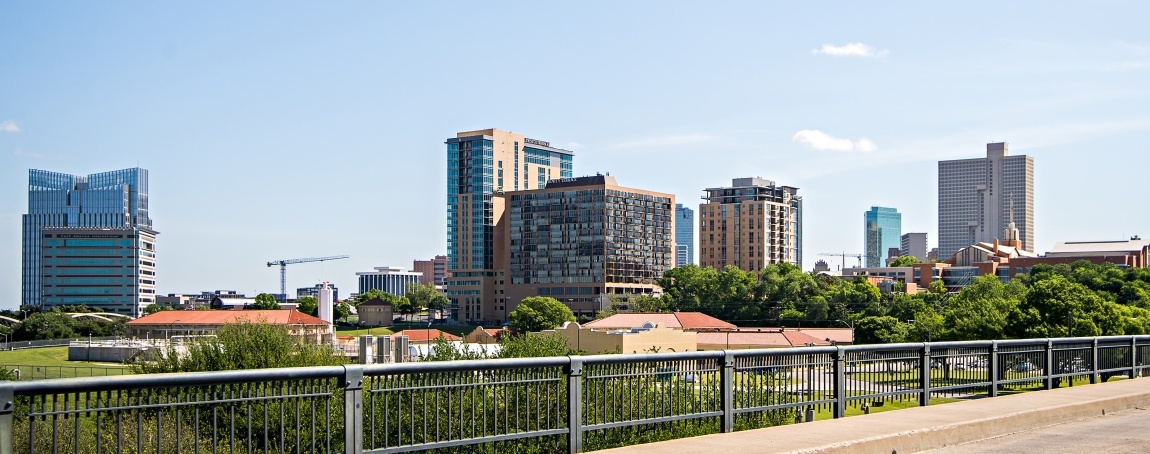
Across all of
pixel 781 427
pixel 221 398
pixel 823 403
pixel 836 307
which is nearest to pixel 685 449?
pixel 781 427

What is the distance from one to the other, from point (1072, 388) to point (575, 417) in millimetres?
14378

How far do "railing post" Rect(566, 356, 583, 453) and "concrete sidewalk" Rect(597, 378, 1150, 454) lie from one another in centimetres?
46

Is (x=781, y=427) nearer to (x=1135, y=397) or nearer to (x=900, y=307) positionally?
(x=1135, y=397)

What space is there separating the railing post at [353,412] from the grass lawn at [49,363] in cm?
10784

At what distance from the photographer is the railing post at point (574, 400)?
1176cm

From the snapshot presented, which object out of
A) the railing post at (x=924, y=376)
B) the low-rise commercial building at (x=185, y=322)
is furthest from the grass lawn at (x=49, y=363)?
the railing post at (x=924, y=376)

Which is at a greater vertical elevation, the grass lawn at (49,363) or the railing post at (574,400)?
the railing post at (574,400)

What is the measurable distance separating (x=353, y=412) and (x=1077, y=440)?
10.4 metres

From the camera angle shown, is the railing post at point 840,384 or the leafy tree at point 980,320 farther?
the leafy tree at point 980,320

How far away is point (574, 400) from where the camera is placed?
11.8m

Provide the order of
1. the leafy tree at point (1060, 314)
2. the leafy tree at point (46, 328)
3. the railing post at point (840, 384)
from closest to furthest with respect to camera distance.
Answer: the railing post at point (840, 384)
the leafy tree at point (1060, 314)
the leafy tree at point (46, 328)

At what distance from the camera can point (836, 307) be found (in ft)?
652


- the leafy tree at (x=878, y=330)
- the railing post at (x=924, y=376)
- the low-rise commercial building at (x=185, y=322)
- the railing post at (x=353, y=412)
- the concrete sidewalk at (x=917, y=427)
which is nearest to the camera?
the railing post at (x=353, y=412)

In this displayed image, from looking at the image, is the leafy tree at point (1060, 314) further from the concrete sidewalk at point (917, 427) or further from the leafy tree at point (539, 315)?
the leafy tree at point (539, 315)
